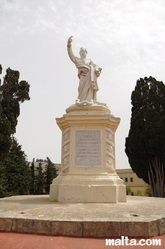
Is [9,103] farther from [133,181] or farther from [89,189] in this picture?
[133,181]

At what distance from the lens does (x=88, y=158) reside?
264 inches

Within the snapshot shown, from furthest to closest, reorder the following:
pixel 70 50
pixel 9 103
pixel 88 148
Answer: pixel 9 103
pixel 70 50
pixel 88 148

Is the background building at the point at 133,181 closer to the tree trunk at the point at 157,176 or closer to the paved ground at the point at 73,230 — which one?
the tree trunk at the point at 157,176

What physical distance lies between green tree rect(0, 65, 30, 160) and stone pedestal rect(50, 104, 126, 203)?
287 inches

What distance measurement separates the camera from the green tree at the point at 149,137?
1645cm

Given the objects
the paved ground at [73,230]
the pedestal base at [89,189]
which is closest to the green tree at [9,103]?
the pedestal base at [89,189]

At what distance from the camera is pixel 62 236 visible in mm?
3600

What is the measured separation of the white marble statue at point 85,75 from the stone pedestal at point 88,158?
24.4 inches

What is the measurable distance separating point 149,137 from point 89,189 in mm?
11552

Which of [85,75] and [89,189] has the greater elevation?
[85,75]

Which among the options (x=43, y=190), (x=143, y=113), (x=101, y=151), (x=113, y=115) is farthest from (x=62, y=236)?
(x=43, y=190)

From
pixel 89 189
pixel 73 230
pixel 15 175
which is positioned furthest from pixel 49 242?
pixel 15 175

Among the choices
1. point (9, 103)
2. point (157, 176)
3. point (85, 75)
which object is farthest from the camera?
point (157, 176)

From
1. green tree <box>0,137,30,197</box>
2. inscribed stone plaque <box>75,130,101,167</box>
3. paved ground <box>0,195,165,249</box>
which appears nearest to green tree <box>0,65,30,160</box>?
green tree <box>0,137,30,197</box>
